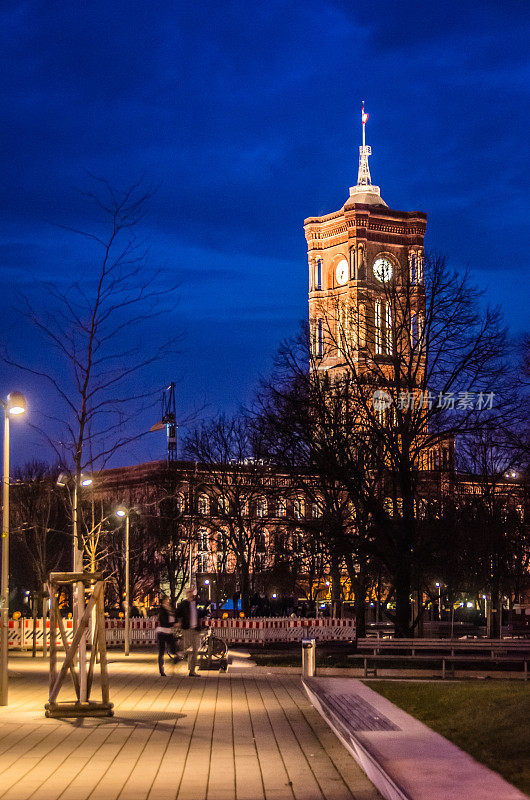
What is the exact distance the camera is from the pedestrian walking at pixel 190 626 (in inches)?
1120

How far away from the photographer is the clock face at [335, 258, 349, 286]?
527 feet

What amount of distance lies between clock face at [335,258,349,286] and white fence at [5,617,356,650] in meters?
109

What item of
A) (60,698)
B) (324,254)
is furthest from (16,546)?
(324,254)

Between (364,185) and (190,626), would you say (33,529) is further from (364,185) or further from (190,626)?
(364,185)

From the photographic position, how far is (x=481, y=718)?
1518 cm

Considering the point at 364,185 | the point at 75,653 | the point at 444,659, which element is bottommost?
the point at 444,659

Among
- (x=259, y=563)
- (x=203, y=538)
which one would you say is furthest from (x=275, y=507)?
(x=259, y=563)

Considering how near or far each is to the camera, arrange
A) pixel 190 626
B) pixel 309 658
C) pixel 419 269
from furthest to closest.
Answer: pixel 419 269, pixel 190 626, pixel 309 658

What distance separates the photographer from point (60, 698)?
22.7 m

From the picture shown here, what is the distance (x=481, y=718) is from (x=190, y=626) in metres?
14.7

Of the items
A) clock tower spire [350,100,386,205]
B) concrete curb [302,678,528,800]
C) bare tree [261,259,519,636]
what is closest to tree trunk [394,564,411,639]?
bare tree [261,259,519,636]

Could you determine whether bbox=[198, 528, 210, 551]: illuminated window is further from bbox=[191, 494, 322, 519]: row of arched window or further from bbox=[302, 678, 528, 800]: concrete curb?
bbox=[302, 678, 528, 800]: concrete curb

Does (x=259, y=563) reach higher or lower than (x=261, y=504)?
lower

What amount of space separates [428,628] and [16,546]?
3167cm
